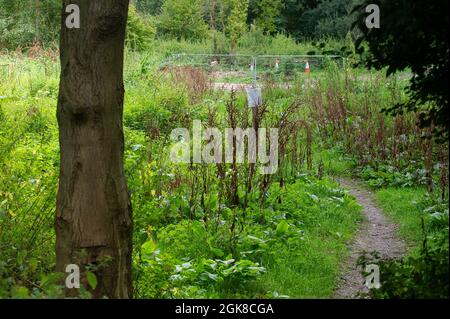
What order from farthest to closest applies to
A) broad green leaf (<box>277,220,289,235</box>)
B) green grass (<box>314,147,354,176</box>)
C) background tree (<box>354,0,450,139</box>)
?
green grass (<box>314,147,354,176</box>), broad green leaf (<box>277,220,289,235</box>), background tree (<box>354,0,450,139</box>)

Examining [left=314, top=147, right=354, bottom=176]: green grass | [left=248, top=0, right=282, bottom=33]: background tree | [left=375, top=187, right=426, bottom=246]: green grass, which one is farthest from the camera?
[left=248, top=0, right=282, bottom=33]: background tree

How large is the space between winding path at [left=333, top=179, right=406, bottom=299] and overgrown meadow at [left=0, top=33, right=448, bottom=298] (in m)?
0.13

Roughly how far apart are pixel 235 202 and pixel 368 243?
1.66 meters

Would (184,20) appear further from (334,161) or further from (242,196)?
(242,196)

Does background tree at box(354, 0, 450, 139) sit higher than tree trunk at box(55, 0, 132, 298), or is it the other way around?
background tree at box(354, 0, 450, 139)

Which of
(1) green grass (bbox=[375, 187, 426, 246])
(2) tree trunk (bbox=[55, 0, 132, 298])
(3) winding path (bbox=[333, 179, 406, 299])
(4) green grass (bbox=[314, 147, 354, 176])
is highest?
(2) tree trunk (bbox=[55, 0, 132, 298])

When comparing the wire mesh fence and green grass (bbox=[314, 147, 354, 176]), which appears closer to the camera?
green grass (bbox=[314, 147, 354, 176])

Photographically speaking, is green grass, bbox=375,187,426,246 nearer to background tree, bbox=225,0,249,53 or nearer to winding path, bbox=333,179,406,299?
winding path, bbox=333,179,406,299

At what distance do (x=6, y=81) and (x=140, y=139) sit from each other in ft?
21.3

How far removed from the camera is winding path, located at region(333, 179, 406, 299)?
6056mm

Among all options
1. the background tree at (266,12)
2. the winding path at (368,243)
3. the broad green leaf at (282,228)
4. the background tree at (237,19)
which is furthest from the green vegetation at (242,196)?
the background tree at (266,12)

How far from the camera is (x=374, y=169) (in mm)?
10742

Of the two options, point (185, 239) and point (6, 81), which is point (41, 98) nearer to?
point (6, 81)

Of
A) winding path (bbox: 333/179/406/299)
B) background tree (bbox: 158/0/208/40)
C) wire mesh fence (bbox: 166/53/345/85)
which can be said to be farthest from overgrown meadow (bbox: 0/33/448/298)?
background tree (bbox: 158/0/208/40)
